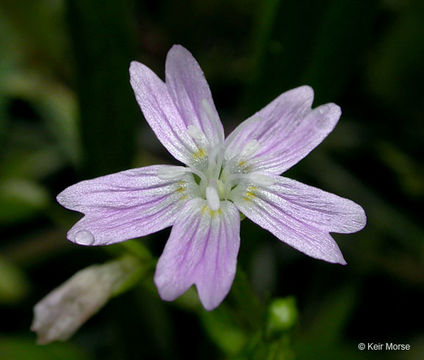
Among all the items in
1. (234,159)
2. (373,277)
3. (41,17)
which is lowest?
(373,277)

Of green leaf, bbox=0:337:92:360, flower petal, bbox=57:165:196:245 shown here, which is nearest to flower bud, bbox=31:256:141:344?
flower petal, bbox=57:165:196:245

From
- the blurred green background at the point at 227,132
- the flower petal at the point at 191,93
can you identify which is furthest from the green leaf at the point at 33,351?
the flower petal at the point at 191,93

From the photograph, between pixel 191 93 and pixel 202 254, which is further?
pixel 191 93

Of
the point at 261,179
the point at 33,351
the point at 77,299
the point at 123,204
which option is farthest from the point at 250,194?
the point at 33,351

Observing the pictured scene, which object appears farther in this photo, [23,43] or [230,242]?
[23,43]

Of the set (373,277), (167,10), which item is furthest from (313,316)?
(167,10)

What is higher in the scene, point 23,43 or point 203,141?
point 203,141

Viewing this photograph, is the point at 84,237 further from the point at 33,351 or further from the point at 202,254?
the point at 33,351

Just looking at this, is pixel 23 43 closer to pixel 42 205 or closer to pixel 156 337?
pixel 42 205
